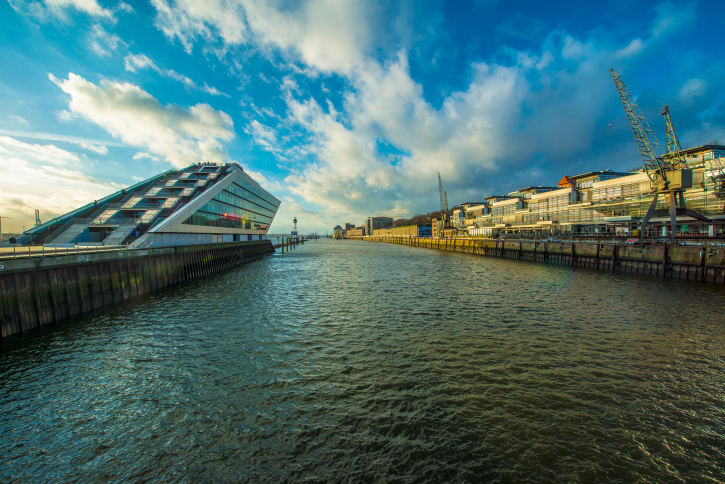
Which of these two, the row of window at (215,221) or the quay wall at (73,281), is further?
the row of window at (215,221)

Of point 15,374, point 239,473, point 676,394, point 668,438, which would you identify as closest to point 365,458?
point 239,473

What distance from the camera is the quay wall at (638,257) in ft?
91.4

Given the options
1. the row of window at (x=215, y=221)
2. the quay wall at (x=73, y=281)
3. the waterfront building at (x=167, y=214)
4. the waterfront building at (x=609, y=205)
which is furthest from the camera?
the waterfront building at (x=609, y=205)

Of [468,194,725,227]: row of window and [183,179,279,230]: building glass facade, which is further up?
[183,179,279,230]: building glass facade

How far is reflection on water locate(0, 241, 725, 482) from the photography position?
5.85 m

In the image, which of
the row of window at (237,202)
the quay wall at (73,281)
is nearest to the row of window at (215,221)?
the row of window at (237,202)

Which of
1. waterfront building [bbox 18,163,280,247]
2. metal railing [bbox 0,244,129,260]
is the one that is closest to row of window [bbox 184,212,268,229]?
waterfront building [bbox 18,163,280,247]

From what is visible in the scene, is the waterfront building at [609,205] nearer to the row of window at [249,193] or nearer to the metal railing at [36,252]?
the metal railing at [36,252]

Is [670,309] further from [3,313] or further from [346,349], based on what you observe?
[3,313]

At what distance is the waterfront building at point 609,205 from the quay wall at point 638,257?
58.5 feet

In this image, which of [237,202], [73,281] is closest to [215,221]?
[237,202]

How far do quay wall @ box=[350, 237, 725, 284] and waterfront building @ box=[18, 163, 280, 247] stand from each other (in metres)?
59.3

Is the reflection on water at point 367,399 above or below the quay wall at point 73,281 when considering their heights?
below

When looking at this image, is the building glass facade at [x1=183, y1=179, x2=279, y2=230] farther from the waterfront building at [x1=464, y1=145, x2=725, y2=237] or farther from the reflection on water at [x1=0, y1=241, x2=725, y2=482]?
the waterfront building at [x1=464, y1=145, x2=725, y2=237]
